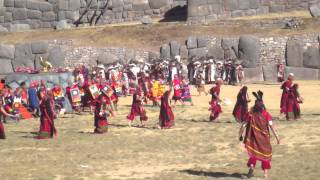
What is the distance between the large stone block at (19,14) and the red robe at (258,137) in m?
38.3

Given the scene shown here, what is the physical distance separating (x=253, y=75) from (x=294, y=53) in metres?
2.37

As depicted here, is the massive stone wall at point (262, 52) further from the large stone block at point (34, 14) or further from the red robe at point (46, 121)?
the red robe at point (46, 121)

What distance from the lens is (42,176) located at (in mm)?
14172

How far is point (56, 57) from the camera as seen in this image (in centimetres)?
4097

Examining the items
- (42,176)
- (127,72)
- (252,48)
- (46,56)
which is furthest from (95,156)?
(46,56)

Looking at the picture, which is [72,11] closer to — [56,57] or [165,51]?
[56,57]

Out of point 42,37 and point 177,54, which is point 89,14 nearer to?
point 42,37

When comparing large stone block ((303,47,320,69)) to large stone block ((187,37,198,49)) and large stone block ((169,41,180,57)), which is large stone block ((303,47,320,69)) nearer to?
large stone block ((187,37,198,49))

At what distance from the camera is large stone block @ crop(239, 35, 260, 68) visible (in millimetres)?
38188

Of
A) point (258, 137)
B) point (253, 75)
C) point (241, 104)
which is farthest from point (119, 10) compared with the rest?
point (258, 137)

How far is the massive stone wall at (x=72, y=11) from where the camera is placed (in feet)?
157

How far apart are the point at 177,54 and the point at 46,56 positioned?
7.46 metres

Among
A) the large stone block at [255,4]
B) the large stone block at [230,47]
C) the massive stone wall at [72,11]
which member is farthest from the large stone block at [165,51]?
the massive stone wall at [72,11]

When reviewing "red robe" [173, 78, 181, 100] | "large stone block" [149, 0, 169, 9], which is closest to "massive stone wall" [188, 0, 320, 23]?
"large stone block" [149, 0, 169, 9]
